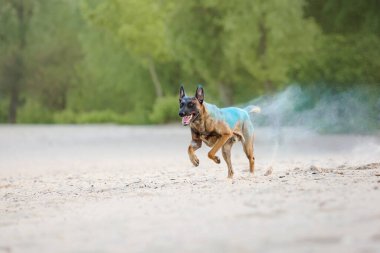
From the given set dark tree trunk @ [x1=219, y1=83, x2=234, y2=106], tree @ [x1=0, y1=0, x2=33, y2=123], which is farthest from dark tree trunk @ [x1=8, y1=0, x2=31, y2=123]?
dark tree trunk @ [x1=219, y1=83, x2=234, y2=106]

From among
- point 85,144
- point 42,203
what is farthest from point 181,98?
point 85,144

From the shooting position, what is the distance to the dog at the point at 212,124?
1075 cm

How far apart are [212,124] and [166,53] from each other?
5089cm

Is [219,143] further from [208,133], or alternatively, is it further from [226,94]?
[226,94]

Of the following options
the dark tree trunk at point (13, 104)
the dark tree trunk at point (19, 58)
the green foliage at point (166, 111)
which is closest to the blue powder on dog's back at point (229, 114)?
the green foliage at point (166, 111)

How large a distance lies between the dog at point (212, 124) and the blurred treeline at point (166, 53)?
647 inches

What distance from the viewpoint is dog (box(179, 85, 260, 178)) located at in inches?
423

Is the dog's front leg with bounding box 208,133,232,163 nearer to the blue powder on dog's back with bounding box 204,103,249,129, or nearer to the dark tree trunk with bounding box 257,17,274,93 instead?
the blue powder on dog's back with bounding box 204,103,249,129

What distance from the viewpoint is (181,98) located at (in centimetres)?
1086

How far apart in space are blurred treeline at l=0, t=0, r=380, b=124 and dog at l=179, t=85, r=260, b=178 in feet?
53.9


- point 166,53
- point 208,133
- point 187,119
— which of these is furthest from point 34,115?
point 187,119

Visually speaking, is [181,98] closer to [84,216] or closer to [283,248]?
[84,216]

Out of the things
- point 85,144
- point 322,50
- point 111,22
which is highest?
point 111,22

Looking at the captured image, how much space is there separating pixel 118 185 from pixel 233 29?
26.2 m
